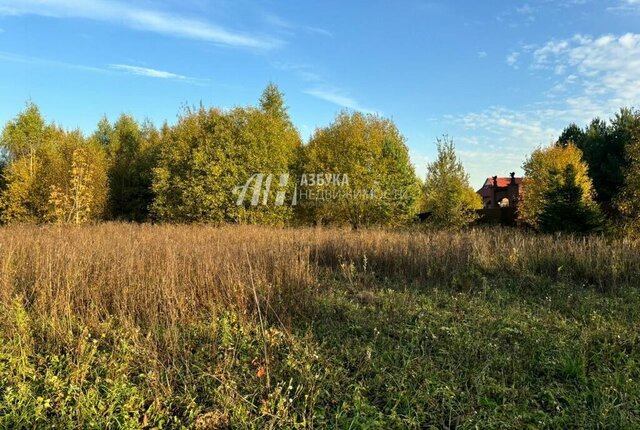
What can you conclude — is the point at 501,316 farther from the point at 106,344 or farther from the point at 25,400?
the point at 25,400

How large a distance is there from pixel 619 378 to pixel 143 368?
12.6 ft

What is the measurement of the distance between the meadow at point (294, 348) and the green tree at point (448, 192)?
8.73 m

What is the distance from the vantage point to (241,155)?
18.8 meters

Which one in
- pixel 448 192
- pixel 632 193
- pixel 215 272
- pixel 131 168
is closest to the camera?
pixel 215 272

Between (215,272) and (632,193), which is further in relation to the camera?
(632,193)

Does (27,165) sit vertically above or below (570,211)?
above

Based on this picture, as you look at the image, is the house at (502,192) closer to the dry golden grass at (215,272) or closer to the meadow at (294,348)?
the dry golden grass at (215,272)

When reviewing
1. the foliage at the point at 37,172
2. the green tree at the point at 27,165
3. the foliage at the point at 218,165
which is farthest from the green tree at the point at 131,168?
the green tree at the point at 27,165

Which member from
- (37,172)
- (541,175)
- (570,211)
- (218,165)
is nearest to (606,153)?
(541,175)

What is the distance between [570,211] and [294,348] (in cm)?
1256

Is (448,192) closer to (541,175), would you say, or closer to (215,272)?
(541,175)

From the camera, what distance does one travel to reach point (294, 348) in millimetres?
3617

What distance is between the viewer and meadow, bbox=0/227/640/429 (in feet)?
9.17

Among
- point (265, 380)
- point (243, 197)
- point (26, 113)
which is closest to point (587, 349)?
point (265, 380)
